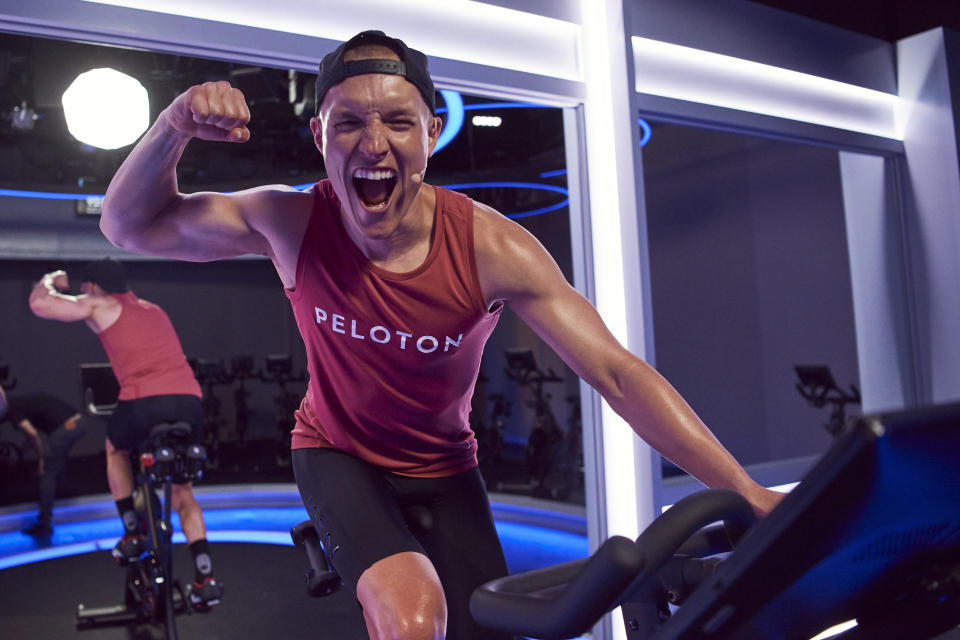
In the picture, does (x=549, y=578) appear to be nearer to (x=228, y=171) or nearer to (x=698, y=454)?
(x=698, y=454)

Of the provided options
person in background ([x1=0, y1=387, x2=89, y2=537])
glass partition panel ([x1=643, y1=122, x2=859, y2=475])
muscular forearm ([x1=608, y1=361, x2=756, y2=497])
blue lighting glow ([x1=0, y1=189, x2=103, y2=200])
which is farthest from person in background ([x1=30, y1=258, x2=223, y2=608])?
blue lighting glow ([x1=0, y1=189, x2=103, y2=200])

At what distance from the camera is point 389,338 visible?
1.52 m

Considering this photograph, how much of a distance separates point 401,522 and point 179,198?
2.57 feet

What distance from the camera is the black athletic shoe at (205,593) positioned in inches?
151

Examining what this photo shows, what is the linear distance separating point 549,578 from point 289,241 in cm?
100

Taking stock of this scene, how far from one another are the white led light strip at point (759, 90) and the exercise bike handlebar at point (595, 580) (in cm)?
271

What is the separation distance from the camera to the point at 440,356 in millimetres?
1571

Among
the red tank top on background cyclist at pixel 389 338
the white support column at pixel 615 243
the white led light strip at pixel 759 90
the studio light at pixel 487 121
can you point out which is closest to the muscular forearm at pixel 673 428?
the red tank top on background cyclist at pixel 389 338

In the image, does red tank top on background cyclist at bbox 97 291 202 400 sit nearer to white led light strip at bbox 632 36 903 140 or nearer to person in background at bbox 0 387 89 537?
person in background at bbox 0 387 89 537

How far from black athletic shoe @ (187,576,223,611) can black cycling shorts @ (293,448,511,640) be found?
2.58 m

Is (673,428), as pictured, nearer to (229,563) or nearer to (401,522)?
(401,522)

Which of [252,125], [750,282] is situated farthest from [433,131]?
[252,125]

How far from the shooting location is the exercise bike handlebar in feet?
2.14

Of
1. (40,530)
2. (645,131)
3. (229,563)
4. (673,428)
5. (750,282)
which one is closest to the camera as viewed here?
(673,428)
